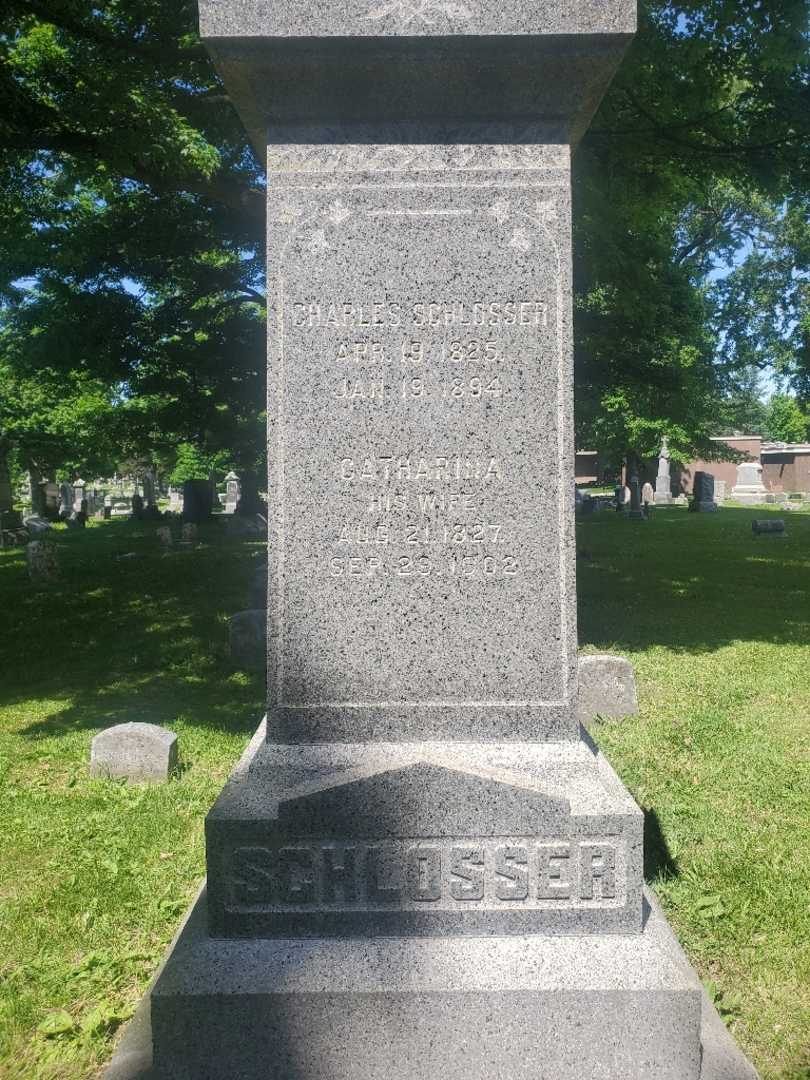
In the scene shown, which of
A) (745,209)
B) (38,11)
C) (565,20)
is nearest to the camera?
(565,20)

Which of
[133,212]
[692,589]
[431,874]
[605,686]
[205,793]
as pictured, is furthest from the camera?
[692,589]

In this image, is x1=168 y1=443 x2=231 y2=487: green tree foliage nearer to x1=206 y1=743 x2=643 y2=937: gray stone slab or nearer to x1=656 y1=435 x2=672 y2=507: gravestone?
x1=656 y1=435 x2=672 y2=507: gravestone

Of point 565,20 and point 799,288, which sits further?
point 799,288

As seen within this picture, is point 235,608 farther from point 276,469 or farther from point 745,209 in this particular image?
point 745,209

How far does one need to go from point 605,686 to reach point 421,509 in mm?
4695

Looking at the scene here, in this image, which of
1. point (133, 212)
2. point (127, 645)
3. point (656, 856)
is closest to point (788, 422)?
point (133, 212)

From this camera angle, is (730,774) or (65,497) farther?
(65,497)

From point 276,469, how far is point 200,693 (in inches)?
222

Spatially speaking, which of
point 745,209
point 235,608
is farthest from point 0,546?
point 745,209

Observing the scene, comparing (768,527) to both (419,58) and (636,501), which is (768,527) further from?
(419,58)

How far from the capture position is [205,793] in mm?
5473

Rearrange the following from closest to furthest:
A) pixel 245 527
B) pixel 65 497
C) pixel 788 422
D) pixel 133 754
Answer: pixel 133 754, pixel 245 527, pixel 65 497, pixel 788 422

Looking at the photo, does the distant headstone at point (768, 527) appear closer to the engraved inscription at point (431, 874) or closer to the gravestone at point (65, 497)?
the engraved inscription at point (431, 874)

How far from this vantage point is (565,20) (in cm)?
269
